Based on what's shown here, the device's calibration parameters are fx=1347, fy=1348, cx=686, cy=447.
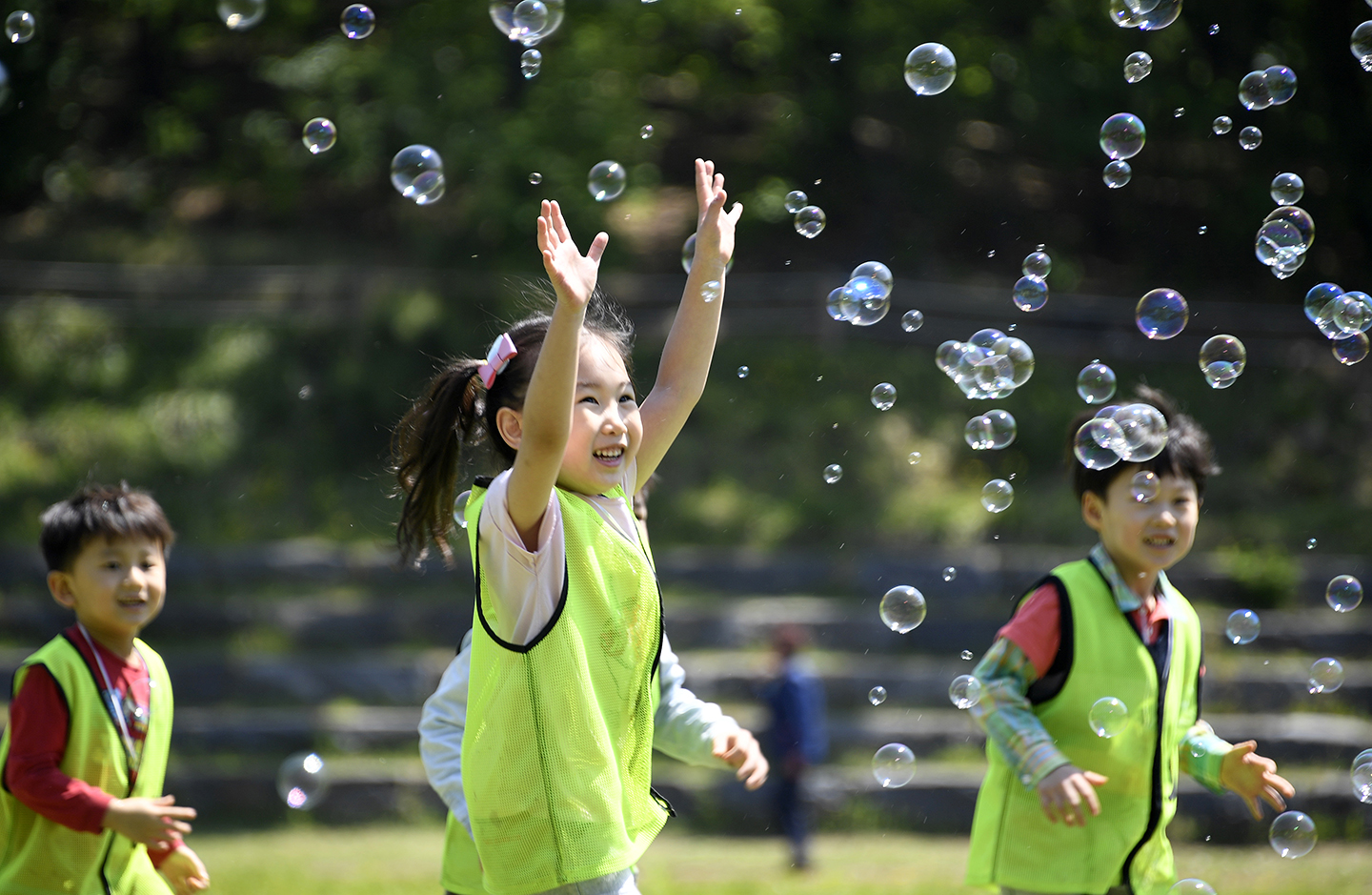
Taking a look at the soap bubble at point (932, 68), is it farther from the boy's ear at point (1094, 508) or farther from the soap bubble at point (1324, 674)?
the soap bubble at point (1324, 674)

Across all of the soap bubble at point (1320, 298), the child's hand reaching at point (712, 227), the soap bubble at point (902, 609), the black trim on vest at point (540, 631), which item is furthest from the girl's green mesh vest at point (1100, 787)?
the soap bubble at point (1320, 298)

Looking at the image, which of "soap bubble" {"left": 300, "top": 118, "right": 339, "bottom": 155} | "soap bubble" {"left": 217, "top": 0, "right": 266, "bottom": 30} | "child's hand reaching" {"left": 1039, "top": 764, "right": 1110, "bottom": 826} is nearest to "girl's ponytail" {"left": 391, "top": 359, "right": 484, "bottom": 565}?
"child's hand reaching" {"left": 1039, "top": 764, "right": 1110, "bottom": 826}

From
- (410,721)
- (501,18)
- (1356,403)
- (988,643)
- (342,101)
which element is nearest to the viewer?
(501,18)

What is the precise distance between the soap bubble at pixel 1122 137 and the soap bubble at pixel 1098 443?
109 centimetres

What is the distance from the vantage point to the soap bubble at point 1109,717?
8.93 ft

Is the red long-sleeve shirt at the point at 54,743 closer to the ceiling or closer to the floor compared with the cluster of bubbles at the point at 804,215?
closer to the floor

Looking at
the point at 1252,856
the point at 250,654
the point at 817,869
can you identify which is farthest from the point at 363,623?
the point at 1252,856

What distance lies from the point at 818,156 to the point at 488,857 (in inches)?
460

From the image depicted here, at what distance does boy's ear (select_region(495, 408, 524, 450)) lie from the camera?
2.29 metres

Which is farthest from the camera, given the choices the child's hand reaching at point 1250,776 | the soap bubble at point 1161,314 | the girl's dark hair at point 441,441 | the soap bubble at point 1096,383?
the soap bubble at point 1161,314

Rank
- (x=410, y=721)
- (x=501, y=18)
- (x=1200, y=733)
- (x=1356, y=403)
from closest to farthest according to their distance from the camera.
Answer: (x=1200, y=733) < (x=501, y=18) < (x=410, y=721) < (x=1356, y=403)

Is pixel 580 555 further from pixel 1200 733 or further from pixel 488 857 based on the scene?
pixel 1200 733

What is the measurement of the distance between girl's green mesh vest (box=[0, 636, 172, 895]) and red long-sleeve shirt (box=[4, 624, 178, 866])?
2 centimetres

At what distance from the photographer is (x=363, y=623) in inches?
335
